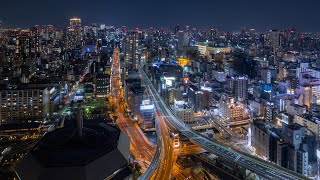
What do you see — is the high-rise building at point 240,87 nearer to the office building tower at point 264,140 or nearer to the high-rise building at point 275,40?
the office building tower at point 264,140

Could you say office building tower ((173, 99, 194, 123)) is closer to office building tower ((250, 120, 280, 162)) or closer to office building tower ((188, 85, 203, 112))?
office building tower ((188, 85, 203, 112))

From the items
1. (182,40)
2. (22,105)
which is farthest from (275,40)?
(22,105)

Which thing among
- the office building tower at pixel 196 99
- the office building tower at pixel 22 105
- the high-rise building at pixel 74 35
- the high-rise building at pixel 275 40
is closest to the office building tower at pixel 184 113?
the office building tower at pixel 196 99

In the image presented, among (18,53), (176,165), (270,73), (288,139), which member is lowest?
(176,165)

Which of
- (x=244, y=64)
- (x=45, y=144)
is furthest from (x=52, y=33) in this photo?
(x=45, y=144)

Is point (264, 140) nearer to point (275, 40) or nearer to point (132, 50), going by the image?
point (132, 50)

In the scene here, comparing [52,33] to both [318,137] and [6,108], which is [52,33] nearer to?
[6,108]

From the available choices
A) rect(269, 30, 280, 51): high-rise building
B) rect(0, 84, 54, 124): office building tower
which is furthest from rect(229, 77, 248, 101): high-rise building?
rect(269, 30, 280, 51): high-rise building
